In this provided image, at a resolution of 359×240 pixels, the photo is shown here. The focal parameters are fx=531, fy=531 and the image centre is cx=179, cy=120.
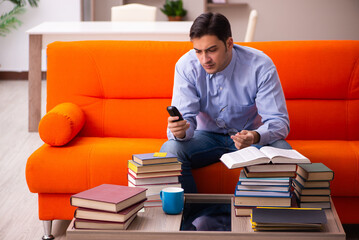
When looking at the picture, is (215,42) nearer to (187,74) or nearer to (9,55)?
(187,74)

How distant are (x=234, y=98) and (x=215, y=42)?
0.96 feet

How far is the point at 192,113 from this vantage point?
228 centimetres

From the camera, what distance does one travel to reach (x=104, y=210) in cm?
155

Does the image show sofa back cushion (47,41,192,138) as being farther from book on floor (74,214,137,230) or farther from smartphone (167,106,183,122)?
book on floor (74,214,137,230)

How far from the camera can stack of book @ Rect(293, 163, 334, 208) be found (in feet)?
5.55

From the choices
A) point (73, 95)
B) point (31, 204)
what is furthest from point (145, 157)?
point (31, 204)

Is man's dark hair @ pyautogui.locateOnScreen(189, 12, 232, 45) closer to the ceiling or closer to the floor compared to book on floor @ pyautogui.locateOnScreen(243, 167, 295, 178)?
closer to the ceiling

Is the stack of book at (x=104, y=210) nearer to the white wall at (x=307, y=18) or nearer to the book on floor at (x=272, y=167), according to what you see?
the book on floor at (x=272, y=167)

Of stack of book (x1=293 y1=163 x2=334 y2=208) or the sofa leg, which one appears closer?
stack of book (x1=293 y1=163 x2=334 y2=208)

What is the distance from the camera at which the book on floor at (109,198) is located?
60.9 inches

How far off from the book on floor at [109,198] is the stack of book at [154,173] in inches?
3.0

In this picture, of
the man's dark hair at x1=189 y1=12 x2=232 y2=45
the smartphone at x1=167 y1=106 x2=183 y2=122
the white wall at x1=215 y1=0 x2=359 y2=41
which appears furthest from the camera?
the white wall at x1=215 y1=0 x2=359 y2=41

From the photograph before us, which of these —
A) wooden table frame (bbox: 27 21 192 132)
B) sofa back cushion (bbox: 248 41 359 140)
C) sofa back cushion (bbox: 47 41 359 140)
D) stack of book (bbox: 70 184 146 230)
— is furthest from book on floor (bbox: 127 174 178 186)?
wooden table frame (bbox: 27 21 192 132)

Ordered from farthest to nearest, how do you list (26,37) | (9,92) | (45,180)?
(26,37) < (9,92) < (45,180)
